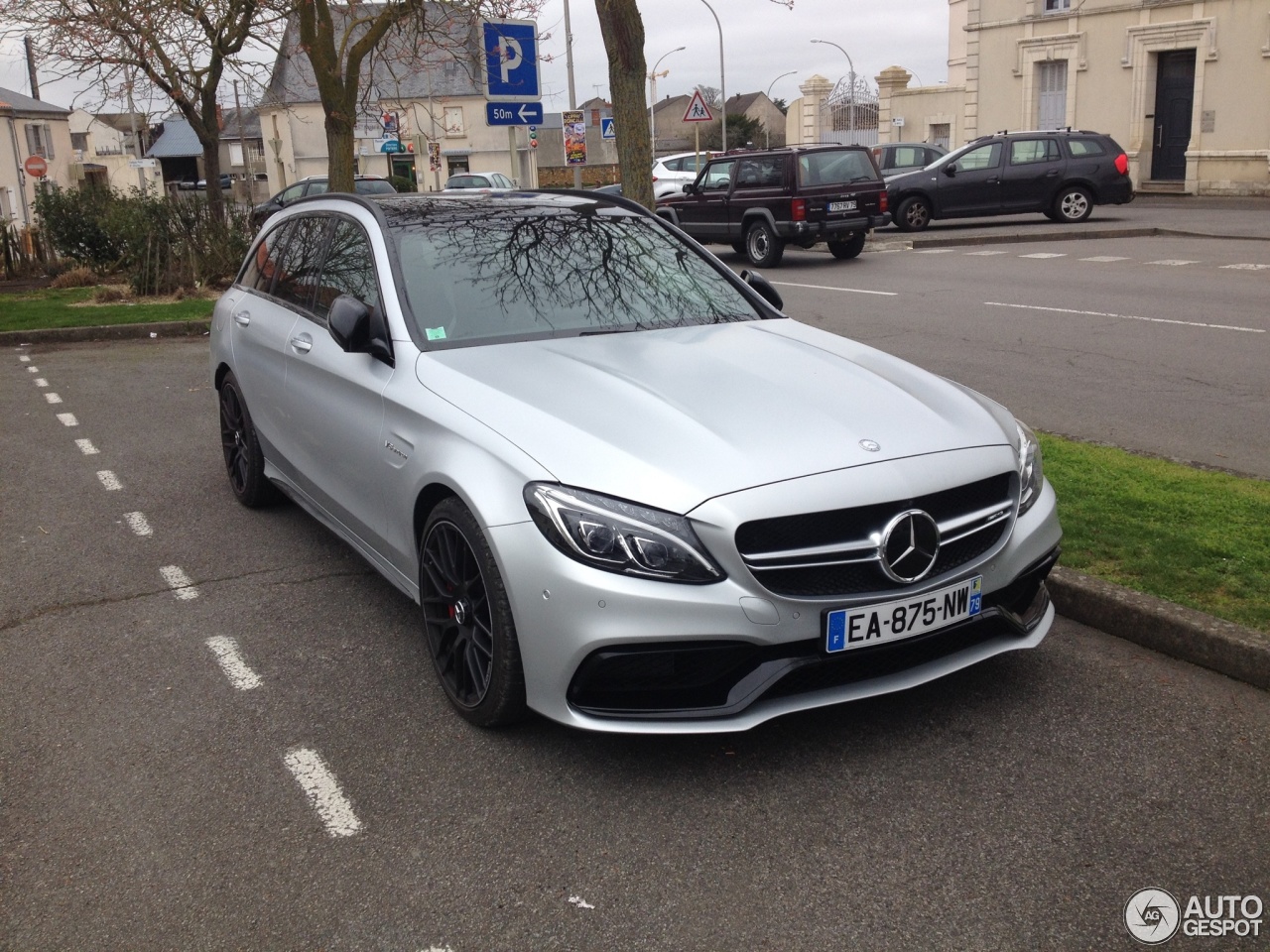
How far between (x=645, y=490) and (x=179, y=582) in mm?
2936

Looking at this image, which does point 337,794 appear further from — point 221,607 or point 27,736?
point 221,607

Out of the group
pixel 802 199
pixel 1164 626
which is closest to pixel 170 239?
pixel 802 199

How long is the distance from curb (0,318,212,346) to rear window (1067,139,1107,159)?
56.1 feet

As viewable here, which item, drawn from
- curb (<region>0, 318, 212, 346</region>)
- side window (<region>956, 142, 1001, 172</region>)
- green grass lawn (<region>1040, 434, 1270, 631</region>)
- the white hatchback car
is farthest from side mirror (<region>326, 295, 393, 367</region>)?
the white hatchback car

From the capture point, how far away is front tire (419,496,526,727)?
3709mm

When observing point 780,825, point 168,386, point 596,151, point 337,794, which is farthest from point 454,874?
point 596,151

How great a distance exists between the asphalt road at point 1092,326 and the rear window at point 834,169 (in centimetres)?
131

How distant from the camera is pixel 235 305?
6637 millimetres

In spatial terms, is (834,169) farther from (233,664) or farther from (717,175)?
(233,664)

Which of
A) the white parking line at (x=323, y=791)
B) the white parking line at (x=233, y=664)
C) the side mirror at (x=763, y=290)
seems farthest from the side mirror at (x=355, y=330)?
the side mirror at (x=763, y=290)

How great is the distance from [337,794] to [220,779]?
0.39 metres

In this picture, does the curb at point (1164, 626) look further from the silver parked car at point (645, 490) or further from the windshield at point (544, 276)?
the windshield at point (544, 276)

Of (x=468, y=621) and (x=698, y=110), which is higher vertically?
(x=698, y=110)

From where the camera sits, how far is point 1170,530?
17.5 feet
